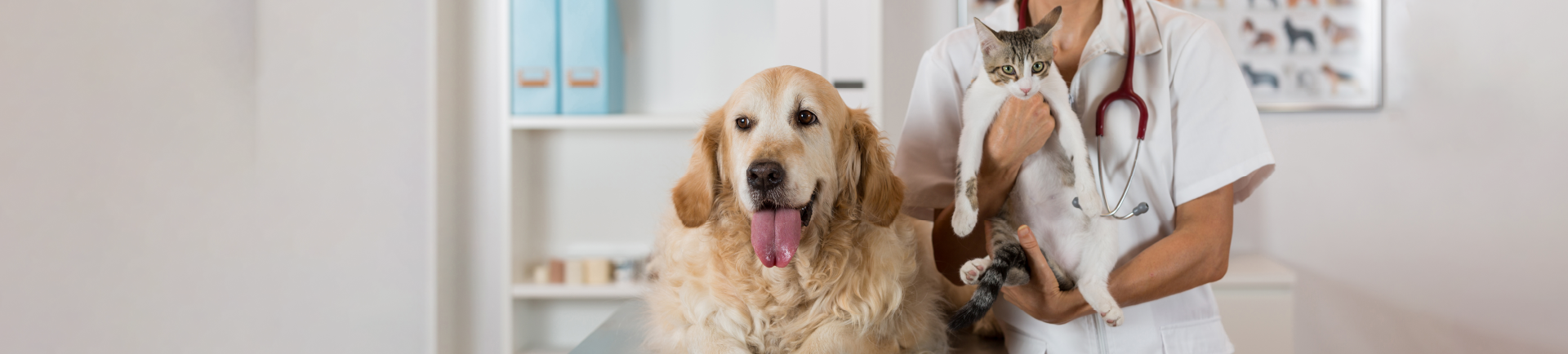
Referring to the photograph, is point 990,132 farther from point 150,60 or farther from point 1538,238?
point 1538,238

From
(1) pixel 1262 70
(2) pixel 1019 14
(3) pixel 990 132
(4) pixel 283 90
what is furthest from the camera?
(1) pixel 1262 70

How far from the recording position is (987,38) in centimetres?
85

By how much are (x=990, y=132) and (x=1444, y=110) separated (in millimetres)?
2443

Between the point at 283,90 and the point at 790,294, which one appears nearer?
the point at 790,294

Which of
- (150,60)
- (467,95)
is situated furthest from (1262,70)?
(150,60)

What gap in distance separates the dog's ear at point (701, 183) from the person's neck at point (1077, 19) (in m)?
0.49

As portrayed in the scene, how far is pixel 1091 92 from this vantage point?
964 mm

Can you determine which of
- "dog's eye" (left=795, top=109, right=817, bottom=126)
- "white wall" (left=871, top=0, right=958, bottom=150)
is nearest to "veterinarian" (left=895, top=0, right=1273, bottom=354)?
"dog's eye" (left=795, top=109, right=817, bottom=126)

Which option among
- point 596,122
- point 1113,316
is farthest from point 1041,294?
point 596,122

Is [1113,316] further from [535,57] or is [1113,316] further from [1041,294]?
[535,57]

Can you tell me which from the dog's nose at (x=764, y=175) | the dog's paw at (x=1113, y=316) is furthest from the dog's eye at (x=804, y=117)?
the dog's paw at (x=1113, y=316)

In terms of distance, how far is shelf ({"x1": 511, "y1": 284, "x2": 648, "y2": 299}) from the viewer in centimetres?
244

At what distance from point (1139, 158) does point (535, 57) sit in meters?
1.86

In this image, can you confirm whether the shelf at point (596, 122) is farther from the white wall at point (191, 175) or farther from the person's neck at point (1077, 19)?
the person's neck at point (1077, 19)
